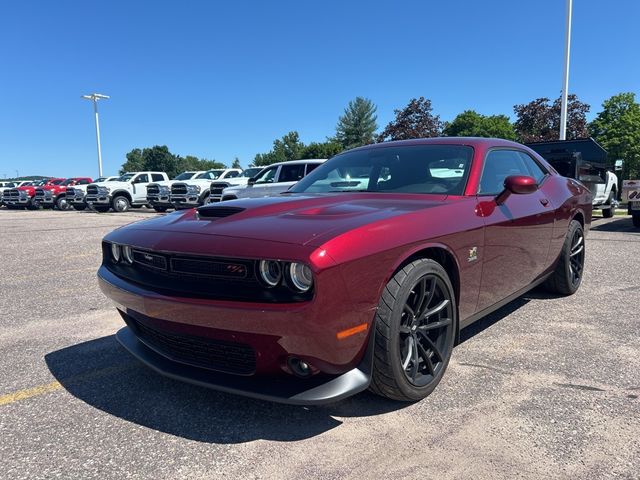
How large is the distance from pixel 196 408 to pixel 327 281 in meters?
1.12

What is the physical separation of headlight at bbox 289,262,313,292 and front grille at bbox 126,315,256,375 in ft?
1.22

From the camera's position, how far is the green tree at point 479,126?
53.6m

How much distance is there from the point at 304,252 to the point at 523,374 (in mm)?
1764

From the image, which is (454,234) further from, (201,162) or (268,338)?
(201,162)

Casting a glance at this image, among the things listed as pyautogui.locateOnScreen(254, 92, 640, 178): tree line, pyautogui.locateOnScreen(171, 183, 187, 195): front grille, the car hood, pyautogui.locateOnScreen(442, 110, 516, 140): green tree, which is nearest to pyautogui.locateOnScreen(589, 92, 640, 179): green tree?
pyautogui.locateOnScreen(254, 92, 640, 178): tree line

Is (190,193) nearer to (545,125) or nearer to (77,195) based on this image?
(77,195)

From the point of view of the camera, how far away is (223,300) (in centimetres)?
218

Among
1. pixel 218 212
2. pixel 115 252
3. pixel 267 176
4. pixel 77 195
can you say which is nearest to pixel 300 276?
pixel 218 212

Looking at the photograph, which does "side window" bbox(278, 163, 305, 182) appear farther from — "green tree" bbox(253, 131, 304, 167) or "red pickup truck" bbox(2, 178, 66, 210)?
"green tree" bbox(253, 131, 304, 167)

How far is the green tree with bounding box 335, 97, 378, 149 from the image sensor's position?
244 feet

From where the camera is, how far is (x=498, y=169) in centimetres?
369

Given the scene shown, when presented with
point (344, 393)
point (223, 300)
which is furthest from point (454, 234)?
point (223, 300)

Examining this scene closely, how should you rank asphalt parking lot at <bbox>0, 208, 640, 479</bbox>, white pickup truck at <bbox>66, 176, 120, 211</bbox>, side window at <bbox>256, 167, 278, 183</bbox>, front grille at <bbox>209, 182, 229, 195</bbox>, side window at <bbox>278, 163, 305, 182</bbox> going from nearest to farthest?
1. asphalt parking lot at <bbox>0, 208, 640, 479</bbox>
2. side window at <bbox>278, 163, 305, 182</bbox>
3. side window at <bbox>256, 167, 278, 183</bbox>
4. front grille at <bbox>209, 182, 229, 195</bbox>
5. white pickup truck at <bbox>66, 176, 120, 211</bbox>

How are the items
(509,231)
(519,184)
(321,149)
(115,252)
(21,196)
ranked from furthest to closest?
1. (321,149)
2. (21,196)
3. (509,231)
4. (519,184)
5. (115,252)
